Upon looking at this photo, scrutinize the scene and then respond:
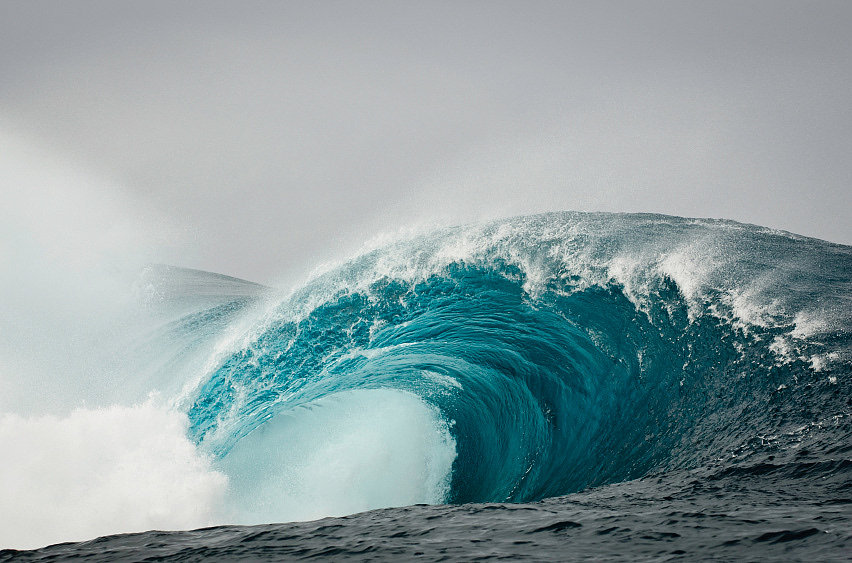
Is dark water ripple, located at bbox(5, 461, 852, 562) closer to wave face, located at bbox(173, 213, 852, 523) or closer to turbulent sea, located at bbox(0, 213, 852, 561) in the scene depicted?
turbulent sea, located at bbox(0, 213, 852, 561)

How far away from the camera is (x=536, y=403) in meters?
8.18

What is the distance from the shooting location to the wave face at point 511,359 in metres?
6.29

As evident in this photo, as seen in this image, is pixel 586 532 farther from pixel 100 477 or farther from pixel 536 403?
pixel 100 477

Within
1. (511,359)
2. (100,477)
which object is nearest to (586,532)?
(511,359)

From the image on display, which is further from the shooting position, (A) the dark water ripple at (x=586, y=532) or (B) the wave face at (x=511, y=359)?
(B) the wave face at (x=511, y=359)

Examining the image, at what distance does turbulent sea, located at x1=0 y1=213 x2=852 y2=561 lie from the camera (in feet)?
10.9

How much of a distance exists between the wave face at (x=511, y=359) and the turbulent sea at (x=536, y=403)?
0.03 m

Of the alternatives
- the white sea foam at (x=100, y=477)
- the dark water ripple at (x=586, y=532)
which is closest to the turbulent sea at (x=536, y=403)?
the dark water ripple at (x=586, y=532)

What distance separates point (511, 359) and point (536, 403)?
2.47ft

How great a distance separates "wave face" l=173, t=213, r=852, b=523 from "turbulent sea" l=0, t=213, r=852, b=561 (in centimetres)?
3

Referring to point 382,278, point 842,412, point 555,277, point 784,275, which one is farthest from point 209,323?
point 842,412

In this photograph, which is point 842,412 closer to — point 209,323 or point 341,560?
point 341,560

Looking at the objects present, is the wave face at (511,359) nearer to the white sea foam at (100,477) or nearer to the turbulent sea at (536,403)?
the turbulent sea at (536,403)

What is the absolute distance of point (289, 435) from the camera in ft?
32.0
